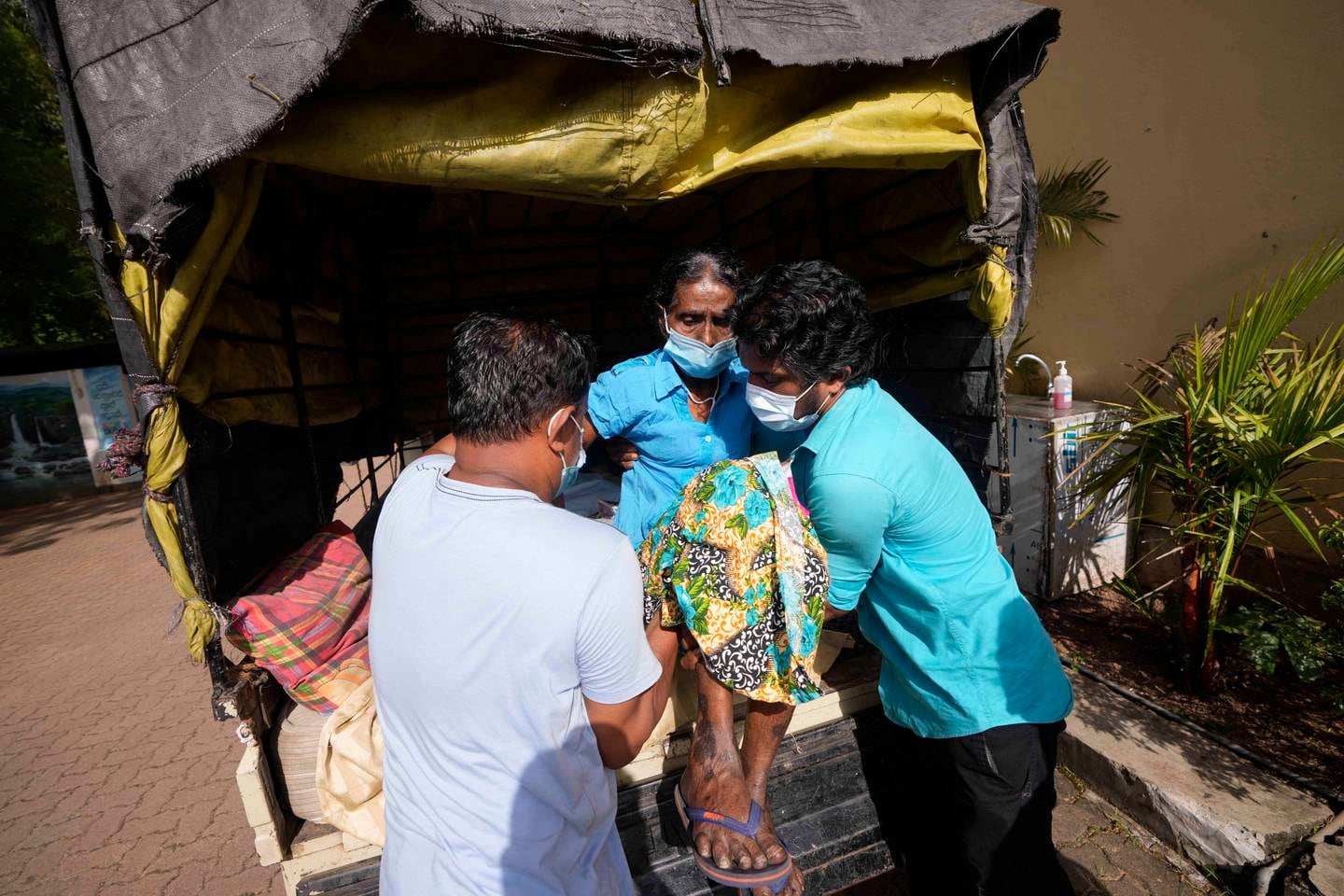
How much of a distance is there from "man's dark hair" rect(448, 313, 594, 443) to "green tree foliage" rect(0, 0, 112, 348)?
1239cm

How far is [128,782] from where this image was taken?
3248 millimetres

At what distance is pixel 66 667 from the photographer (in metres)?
4.63

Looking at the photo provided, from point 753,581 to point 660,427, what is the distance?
2.83 feet

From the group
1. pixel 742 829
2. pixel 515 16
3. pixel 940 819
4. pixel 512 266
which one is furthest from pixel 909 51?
pixel 512 266

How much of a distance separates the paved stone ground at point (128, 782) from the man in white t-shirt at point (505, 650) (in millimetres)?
1860

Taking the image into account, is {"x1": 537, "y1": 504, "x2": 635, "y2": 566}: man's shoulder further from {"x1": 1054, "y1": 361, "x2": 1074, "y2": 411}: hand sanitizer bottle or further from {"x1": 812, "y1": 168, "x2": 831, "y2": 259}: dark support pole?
{"x1": 1054, "y1": 361, "x2": 1074, "y2": 411}: hand sanitizer bottle

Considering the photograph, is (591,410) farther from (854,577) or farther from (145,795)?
(145,795)

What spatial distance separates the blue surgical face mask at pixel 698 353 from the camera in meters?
2.17

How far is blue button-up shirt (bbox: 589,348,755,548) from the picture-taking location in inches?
88.0

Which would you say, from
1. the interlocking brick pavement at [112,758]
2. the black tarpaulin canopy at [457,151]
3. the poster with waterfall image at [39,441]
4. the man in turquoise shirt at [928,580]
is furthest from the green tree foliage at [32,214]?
the man in turquoise shirt at [928,580]

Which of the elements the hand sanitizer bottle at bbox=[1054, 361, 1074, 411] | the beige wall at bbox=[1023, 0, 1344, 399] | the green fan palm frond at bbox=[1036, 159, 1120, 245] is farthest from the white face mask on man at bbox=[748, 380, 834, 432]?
the green fan palm frond at bbox=[1036, 159, 1120, 245]

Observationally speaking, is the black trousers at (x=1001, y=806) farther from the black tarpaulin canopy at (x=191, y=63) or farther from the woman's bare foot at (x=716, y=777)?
the black tarpaulin canopy at (x=191, y=63)

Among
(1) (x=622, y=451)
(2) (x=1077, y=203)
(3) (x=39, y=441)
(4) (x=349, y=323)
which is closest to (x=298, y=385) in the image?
(4) (x=349, y=323)

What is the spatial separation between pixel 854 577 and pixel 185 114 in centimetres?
177
